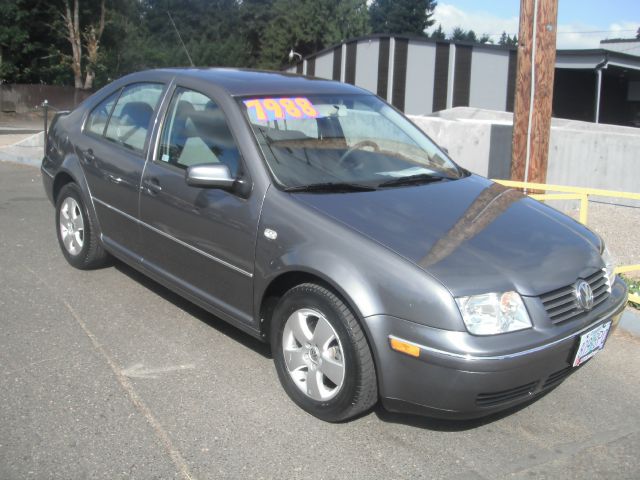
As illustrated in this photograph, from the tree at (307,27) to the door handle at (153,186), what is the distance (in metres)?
67.6

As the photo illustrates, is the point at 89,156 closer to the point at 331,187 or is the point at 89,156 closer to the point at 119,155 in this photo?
the point at 119,155

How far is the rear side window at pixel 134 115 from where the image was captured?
15.6ft

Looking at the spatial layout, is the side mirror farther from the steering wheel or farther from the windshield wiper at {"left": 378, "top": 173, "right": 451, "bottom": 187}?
the windshield wiper at {"left": 378, "top": 173, "right": 451, "bottom": 187}

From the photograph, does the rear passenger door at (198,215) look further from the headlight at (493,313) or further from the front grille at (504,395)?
the front grille at (504,395)

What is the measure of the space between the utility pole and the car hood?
2.99m

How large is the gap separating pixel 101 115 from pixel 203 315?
185 cm

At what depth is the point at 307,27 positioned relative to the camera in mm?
70625

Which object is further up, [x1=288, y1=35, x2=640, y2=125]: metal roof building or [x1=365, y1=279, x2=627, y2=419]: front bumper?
[x1=288, y1=35, x2=640, y2=125]: metal roof building

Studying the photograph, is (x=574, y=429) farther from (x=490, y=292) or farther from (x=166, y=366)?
(x=166, y=366)

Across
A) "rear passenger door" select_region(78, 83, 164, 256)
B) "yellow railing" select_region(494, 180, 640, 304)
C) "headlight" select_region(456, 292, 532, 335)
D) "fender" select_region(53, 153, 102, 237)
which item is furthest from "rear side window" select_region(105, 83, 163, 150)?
"yellow railing" select_region(494, 180, 640, 304)

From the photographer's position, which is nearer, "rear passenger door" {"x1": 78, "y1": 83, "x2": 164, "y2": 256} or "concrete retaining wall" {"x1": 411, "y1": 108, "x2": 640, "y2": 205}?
"rear passenger door" {"x1": 78, "y1": 83, "x2": 164, "y2": 256}

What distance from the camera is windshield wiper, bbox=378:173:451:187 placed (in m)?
3.99

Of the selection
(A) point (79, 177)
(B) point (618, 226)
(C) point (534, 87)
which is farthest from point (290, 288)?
(B) point (618, 226)

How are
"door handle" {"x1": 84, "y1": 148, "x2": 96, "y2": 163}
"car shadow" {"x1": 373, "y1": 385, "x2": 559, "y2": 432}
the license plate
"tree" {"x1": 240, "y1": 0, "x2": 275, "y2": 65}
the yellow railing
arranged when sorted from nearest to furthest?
the license plate → "car shadow" {"x1": 373, "y1": 385, "x2": 559, "y2": 432} → "door handle" {"x1": 84, "y1": 148, "x2": 96, "y2": 163} → the yellow railing → "tree" {"x1": 240, "y1": 0, "x2": 275, "y2": 65}
